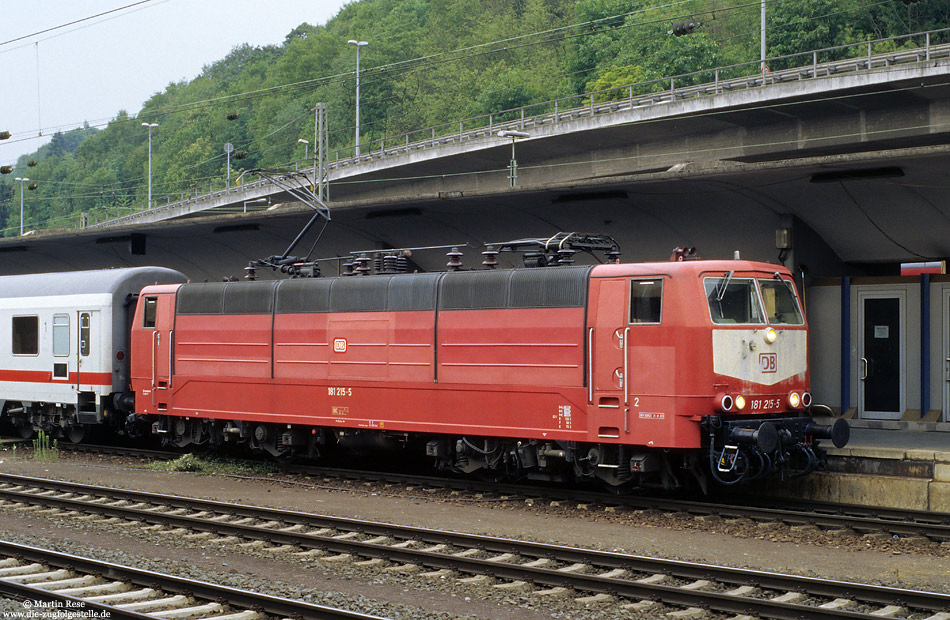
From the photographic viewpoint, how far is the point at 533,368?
46.0ft

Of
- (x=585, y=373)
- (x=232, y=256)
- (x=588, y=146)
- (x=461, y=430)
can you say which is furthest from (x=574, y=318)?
(x=588, y=146)

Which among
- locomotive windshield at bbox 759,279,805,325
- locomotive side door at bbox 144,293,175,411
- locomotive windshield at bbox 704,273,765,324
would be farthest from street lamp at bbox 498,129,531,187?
locomotive windshield at bbox 704,273,765,324

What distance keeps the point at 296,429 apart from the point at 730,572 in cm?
988

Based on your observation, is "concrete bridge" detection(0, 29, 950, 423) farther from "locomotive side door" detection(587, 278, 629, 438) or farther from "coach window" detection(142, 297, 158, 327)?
"coach window" detection(142, 297, 158, 327)

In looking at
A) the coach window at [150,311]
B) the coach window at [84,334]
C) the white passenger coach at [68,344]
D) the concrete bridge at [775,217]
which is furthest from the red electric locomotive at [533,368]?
the coach window at [84,334]

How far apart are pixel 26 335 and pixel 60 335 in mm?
1280

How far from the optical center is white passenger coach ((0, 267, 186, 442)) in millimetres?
20297

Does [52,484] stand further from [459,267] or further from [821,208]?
[821,208]

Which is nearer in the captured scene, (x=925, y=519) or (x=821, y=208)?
(x=925, y=519)

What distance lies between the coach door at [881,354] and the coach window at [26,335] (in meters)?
16.4

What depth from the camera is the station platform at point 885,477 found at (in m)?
13.4

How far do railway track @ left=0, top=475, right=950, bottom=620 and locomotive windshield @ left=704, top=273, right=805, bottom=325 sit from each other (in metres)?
→ 4.17

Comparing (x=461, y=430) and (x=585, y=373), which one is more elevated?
(x=585, y=373)

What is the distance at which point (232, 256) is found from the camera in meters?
29.0
